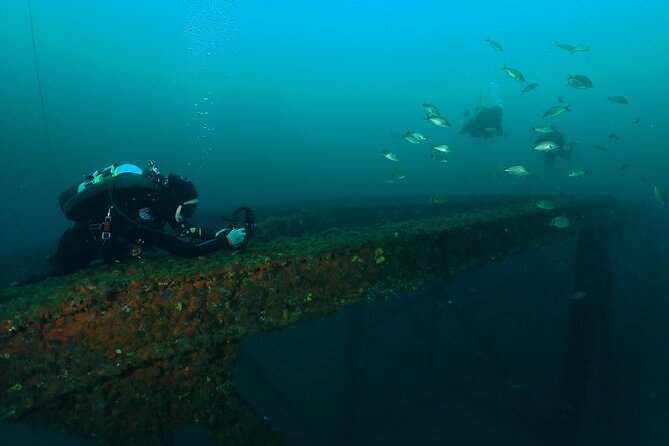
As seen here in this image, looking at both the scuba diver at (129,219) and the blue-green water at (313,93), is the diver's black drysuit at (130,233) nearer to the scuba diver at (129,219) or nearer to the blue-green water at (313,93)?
the scuba diver at (129,219)

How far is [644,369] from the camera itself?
11516 mm

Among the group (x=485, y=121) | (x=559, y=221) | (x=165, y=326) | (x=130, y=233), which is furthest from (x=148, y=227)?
(x=485, y=121)

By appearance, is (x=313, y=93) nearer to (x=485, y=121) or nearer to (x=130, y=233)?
(x=485, y=121)

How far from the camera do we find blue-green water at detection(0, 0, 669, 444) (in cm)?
4659

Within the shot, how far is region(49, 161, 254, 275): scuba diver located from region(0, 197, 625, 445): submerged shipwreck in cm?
15

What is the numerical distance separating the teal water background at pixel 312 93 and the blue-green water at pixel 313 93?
0.50 metres

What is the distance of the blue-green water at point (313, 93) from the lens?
153ft

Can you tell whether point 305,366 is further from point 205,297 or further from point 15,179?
point 15,179

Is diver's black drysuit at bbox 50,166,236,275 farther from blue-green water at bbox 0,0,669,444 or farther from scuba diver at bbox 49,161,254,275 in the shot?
blue-green water at bbox 0,0,669,444

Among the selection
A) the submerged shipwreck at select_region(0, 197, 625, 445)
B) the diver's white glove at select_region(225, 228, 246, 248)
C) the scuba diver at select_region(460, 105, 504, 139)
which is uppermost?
the scuba diver at select_region(460, 105, 504, 139)

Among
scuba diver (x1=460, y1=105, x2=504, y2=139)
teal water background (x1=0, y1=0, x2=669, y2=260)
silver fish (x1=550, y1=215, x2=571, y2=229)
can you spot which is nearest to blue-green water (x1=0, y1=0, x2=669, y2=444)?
teal water background (x1=0, y1=0, x2=669, y2=260)

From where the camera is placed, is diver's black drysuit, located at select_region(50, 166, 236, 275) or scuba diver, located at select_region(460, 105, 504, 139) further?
scuba diver, located at select_region(460, 105, 504, 139)

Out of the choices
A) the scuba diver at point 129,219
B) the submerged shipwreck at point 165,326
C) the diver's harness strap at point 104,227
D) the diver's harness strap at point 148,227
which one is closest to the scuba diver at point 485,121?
the submerged shipwreck at point 165,326

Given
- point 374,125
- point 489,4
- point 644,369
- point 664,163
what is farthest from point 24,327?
point 489,4
